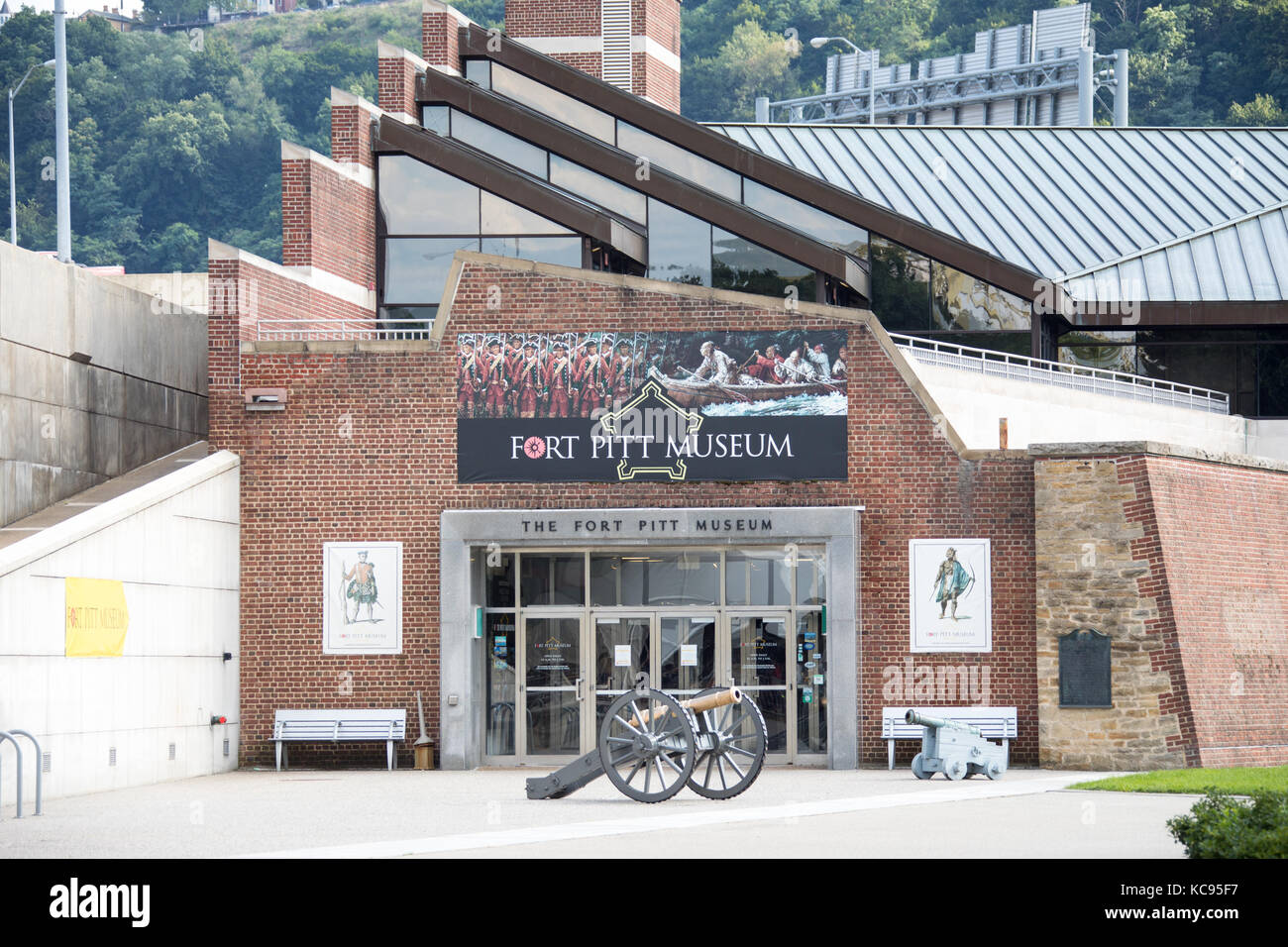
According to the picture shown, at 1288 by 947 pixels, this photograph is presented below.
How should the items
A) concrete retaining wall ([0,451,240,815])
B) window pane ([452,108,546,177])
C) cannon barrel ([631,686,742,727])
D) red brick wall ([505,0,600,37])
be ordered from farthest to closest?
red brick wall ([505,0,600,37]) → window pane ([452,108,546,177]) → concrete retaining wall ([0,451,240,815]) → cannon barrel ([631,686,742,727])

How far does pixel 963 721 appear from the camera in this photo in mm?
22875

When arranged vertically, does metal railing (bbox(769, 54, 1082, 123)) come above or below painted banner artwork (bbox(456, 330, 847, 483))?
above

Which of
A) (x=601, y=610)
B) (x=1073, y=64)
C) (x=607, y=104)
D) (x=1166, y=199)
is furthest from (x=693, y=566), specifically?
(x=1073, y=64)

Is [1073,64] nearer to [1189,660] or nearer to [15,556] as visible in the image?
[1189,660]

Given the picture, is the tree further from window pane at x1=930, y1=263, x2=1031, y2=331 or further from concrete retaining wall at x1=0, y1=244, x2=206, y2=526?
concrete retaining wall at x1=0, y1=244, x2=206, y2=526

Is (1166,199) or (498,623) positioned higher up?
(1166,199)

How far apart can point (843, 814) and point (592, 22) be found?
25.9 m

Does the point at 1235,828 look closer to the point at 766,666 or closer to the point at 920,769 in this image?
the point at 920,769

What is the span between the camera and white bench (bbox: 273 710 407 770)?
76.5 ft

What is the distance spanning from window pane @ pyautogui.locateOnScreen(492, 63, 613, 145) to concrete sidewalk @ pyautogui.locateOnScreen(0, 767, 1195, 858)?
16686 mm

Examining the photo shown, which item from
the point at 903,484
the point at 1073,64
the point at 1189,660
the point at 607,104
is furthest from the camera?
the point at 1073,64

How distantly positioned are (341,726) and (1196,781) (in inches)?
431

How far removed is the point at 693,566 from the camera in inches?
942

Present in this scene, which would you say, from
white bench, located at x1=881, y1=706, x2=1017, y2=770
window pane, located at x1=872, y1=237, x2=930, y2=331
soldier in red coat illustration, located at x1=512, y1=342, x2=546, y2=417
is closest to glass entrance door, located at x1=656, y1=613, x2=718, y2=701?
white bench, located at x1=881, y1=706, x2=1017, y2=770
